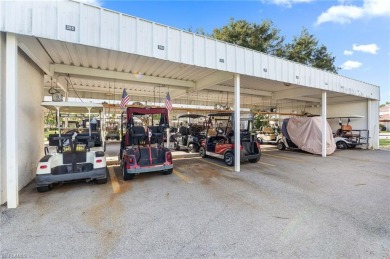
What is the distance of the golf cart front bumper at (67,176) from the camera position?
13.4 ft

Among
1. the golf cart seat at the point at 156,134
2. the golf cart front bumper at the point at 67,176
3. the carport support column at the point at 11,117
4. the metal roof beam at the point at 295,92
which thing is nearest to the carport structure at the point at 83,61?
the carport support column at the point at 11,117

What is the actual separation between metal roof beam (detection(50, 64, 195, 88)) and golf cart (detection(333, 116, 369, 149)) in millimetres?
10309

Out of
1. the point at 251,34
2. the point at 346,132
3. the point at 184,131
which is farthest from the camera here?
the point at 251,34

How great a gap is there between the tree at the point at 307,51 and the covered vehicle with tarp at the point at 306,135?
11.7 metres

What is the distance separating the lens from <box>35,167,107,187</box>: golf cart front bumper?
13.4 ft

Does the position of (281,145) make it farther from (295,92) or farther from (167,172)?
(167,172)

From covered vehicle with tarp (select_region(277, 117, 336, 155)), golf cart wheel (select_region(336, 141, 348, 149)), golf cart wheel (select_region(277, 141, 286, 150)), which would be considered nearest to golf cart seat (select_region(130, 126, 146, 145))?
covered vehicle with tarp (select_region(277, 117, 336, 155))

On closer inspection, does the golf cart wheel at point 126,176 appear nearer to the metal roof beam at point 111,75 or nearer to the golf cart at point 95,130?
the golf cart at point 95,130

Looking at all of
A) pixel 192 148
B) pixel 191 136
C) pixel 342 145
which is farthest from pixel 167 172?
pixel 342 145

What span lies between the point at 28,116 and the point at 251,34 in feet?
60.9

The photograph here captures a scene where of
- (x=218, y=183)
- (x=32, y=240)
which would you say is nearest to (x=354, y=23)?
(x=218, y=183)

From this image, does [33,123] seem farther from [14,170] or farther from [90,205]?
[90,205]

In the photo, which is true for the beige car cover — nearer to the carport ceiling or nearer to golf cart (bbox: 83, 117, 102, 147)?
the carport ceiling

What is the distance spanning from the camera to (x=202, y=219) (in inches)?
121
